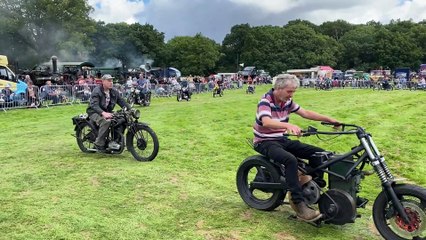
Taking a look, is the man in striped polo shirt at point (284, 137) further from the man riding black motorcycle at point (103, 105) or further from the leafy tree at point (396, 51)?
the leafy tree at point (396, 51)

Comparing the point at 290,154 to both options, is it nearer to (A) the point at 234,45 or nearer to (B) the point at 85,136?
(B) the point at 85,136

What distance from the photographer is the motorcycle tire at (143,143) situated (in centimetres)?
828

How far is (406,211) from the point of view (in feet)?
14.3

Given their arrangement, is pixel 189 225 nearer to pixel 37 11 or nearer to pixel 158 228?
pixel 158 228

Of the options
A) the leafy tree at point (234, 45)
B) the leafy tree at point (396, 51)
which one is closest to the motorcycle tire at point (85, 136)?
the leafy tree at point (396, 51)

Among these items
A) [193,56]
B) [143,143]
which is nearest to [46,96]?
[143,143]

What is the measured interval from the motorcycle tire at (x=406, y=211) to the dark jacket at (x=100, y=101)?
5.37 meters

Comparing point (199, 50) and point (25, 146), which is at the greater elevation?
point (199, 50)

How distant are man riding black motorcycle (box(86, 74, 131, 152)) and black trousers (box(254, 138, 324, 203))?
416cm

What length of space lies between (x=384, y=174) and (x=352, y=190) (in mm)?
460

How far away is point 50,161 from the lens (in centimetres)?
839

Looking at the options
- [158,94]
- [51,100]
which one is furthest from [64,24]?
[51,100]

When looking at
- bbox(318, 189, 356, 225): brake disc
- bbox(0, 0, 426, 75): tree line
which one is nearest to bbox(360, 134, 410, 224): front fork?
bbox(318, 189, 356, 225): brake disc

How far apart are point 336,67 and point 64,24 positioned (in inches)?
2583
